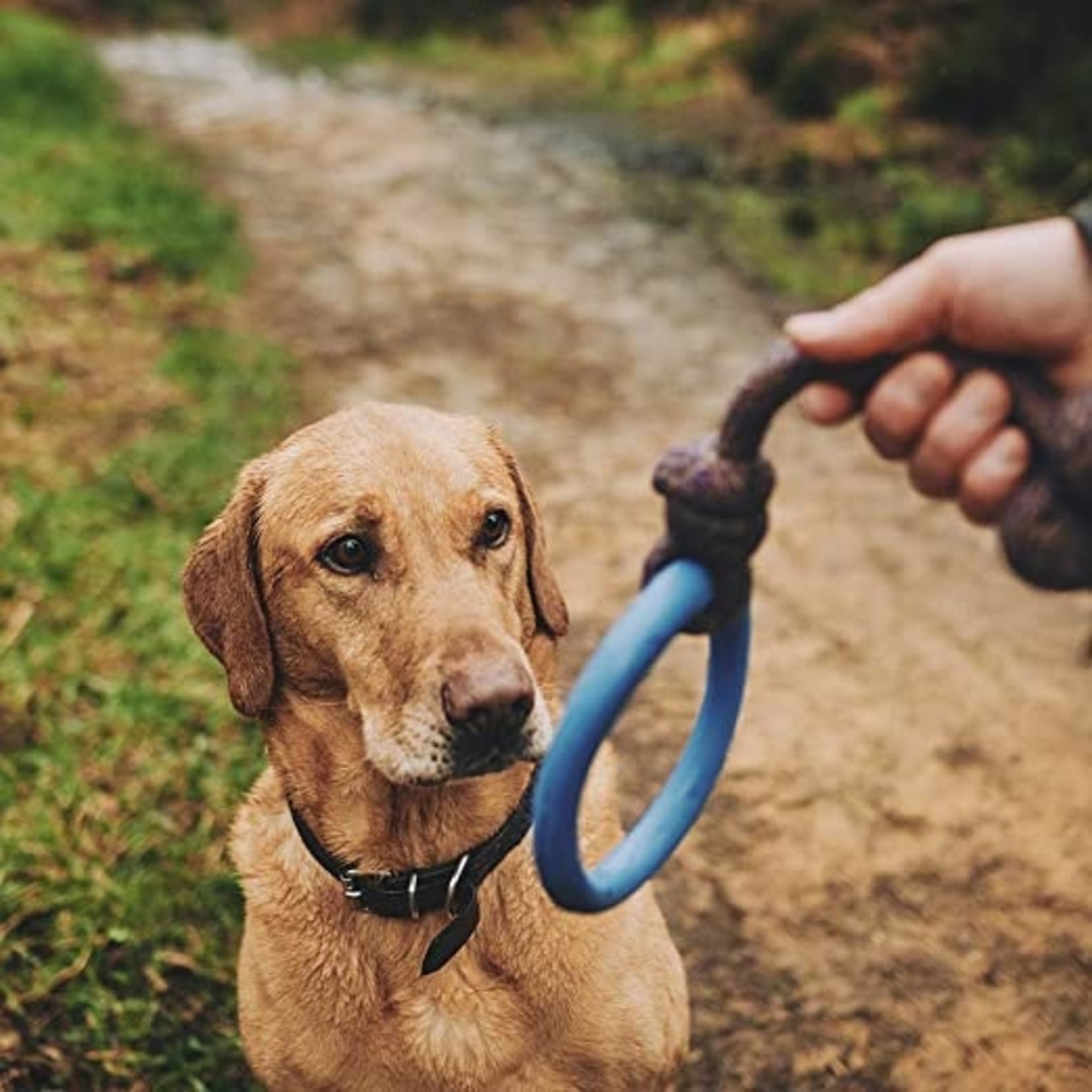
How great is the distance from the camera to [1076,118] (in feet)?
29.2

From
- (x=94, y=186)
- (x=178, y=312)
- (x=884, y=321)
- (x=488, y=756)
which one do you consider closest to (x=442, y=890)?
(x=488, y=756)

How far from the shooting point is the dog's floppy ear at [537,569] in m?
2.73

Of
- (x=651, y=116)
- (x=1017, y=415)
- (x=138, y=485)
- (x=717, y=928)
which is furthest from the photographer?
(x=651, y=116)

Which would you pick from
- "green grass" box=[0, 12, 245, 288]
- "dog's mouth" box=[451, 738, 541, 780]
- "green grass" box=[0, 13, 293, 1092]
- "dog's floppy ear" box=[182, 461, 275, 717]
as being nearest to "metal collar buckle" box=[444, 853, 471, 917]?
"dog's mouth" box=[451, 738, 541, 780]

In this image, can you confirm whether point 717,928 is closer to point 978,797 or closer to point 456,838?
point 978,797

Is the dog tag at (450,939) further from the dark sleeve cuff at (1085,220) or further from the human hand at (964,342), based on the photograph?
the dark sleeve cuff at (1085,220)

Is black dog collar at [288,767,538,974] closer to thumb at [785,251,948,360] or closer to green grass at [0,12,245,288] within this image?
thumb at [785,251,948,360]

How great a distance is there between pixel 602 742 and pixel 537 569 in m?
1.12

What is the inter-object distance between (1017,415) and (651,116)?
11638mm

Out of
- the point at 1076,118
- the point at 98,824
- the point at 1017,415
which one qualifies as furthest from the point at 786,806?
the point at 1076,118

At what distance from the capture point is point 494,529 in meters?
2.59

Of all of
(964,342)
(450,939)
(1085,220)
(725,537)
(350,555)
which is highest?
(1085,220)

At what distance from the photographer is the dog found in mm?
2373

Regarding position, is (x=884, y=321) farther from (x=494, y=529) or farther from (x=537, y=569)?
(x=537, y=569)
